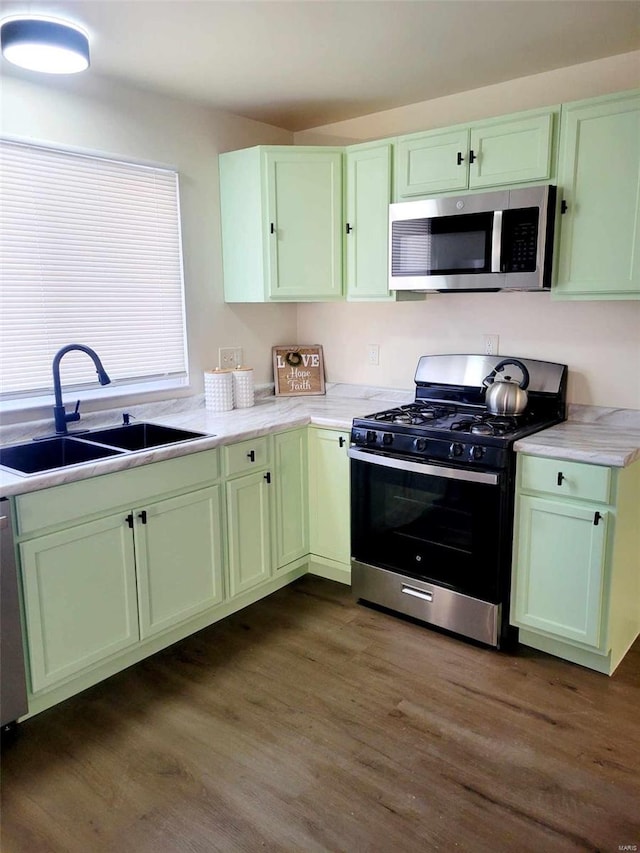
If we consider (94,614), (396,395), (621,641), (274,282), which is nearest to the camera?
(94,614)

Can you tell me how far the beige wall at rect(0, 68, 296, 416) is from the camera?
2.58 m

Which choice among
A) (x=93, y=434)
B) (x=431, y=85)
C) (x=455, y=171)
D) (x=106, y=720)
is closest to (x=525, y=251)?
(x=455, y=171)

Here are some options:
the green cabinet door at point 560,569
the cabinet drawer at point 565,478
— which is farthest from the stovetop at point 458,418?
the green cabinet door at point 560,569

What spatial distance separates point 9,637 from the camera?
2027mm

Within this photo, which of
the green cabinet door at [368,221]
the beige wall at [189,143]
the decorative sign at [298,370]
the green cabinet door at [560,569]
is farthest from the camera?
the decorative sign at [298,370]

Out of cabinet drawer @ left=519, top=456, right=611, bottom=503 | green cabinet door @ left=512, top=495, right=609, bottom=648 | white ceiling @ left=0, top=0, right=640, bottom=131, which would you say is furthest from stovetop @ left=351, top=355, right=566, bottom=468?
white ceiling @ left=0, top=0, right=640, bottom=131

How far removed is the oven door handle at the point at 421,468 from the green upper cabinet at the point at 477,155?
4.01 feet

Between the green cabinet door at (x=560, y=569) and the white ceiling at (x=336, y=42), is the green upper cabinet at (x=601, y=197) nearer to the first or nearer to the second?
the white ceiling at (x=336, y=42)

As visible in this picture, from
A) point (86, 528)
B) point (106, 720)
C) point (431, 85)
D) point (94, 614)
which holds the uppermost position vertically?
point (431, 85)

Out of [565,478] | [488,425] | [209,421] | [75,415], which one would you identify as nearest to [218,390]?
[209,421]

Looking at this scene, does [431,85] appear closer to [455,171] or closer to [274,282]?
[455,171]

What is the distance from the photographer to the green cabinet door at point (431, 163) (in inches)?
108

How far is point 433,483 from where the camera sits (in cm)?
268

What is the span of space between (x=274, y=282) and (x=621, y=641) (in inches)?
89.8
